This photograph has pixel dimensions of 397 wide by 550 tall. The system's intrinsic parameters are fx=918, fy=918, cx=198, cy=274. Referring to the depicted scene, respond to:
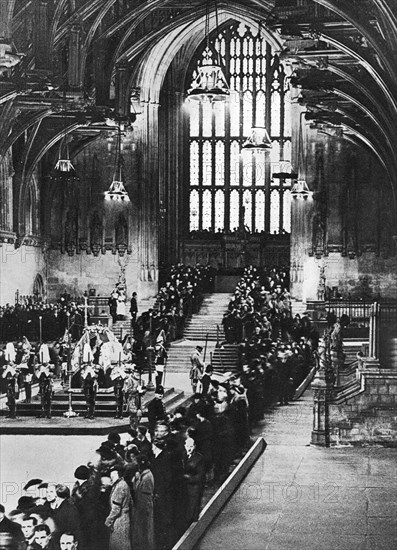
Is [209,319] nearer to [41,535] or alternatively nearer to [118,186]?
[118,186]

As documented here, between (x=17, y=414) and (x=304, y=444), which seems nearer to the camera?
(x=304, y=444)

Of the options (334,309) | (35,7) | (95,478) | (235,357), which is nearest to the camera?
(95,478)

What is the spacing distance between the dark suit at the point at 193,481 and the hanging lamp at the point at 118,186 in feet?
72.1

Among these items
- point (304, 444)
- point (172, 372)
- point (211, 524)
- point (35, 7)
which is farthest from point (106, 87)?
point (211, 524)

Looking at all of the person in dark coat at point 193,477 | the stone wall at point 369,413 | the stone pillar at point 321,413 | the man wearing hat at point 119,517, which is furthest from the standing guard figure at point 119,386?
the man wearing hat at point 119,517

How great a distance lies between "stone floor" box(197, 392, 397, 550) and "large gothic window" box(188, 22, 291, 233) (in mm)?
23605

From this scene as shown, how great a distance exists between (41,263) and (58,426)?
18238mm

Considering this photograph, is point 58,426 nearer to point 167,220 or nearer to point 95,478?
point 95,478

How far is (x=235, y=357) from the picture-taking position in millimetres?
26031

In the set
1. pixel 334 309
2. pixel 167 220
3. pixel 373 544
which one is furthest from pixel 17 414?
pixel 167 220

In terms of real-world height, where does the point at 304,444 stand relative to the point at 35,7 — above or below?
below

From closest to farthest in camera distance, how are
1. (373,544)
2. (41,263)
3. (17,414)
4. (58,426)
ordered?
1. (373,544)
2. (58,426)
3. (17,414)
4. (41,263)

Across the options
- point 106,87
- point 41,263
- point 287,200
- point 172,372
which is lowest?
point 172,372

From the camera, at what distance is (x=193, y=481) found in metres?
9.89
